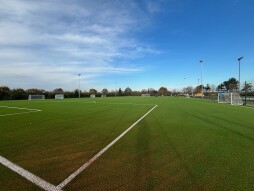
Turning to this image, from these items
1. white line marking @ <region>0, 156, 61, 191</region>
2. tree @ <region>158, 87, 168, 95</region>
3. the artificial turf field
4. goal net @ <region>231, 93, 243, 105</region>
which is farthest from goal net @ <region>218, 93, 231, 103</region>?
tree @ <region>158, 87, 168, 95</region>

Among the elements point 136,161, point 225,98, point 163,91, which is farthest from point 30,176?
point 163,91

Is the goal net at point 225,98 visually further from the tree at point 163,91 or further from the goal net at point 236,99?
the tree at point 163,91

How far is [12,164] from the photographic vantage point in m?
5.05

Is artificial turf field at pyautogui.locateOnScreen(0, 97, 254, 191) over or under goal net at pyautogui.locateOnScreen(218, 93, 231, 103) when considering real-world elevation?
under

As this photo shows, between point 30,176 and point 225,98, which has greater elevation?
point 225,98

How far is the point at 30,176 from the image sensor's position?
4352 mm

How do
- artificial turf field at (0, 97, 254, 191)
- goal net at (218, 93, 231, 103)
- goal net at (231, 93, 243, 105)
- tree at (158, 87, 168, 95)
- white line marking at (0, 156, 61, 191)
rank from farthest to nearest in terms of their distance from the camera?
tree at (158, 87, 168, 95), goal net at (218, 93, 231, 103), goal net at (231, 93, 243, 105), artificial turf field at (0, 97, 254, 191), white line marking at (0, 156, 61, 191)

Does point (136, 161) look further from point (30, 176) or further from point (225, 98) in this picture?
point (225, 98)

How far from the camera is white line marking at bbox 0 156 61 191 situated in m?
3.88

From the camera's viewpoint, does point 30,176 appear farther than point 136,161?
No

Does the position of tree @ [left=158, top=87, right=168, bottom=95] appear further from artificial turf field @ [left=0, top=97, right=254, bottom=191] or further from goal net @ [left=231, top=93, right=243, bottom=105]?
artificial turf field @ [left=0, top=97, right=254, bottom=191]

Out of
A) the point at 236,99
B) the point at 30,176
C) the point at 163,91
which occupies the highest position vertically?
the point at 163,91

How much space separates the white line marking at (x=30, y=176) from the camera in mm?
3877

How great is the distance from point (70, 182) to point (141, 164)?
1639 millimetres
